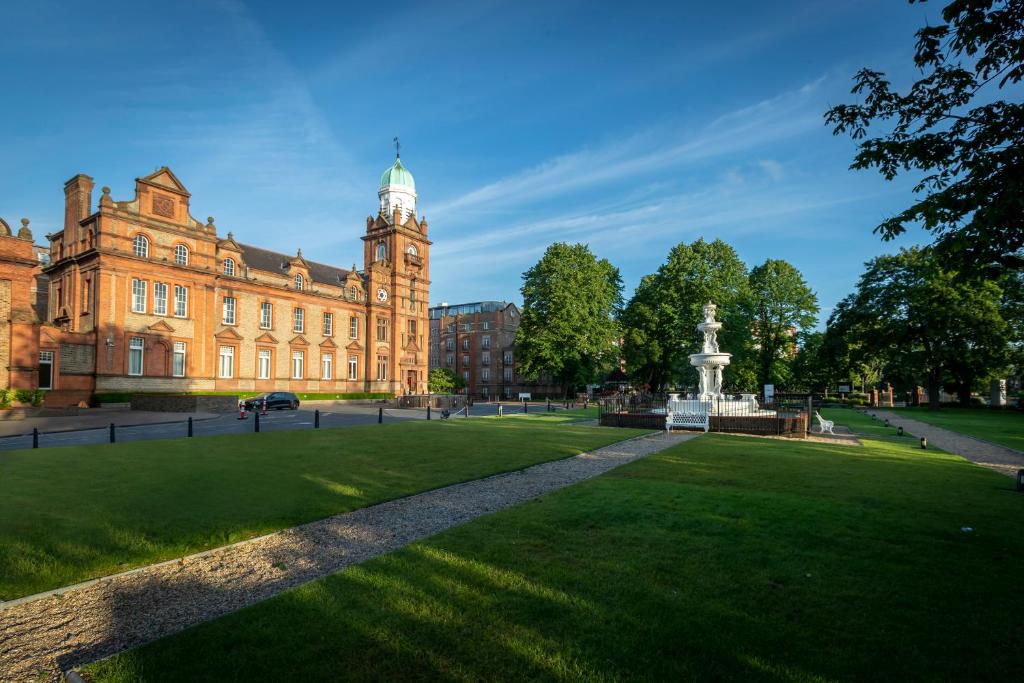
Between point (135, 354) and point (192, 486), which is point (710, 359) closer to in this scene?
point (192, 486)

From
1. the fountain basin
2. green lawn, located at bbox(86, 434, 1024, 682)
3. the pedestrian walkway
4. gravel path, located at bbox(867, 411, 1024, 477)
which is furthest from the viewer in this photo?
the fountain basin

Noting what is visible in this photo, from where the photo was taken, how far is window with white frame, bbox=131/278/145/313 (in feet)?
129

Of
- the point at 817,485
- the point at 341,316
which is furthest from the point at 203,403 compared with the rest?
the point at 817,485

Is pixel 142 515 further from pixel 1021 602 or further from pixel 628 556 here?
pixel 1021 602

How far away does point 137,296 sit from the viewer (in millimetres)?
39719

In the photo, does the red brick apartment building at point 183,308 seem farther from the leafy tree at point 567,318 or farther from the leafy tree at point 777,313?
the leafy tree at point 777,313

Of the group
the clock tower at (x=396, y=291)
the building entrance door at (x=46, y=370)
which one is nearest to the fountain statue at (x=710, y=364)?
the clock tower at (x=396, y=291)

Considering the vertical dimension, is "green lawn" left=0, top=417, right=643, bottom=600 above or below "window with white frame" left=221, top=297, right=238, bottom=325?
below

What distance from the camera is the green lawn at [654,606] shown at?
3.99m

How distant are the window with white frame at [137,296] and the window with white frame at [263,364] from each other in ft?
34.9

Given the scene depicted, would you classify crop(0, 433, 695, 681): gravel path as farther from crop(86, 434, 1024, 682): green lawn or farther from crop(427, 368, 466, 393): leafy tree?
crop(427, 368, 466, 393): leafy tree

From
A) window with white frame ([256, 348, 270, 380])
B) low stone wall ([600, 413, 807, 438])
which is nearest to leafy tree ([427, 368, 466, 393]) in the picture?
window with white frame ([256, 348, 270, 380])

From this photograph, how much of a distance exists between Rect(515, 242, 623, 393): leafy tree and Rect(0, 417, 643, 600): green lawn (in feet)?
113

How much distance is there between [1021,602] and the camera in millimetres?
5102
